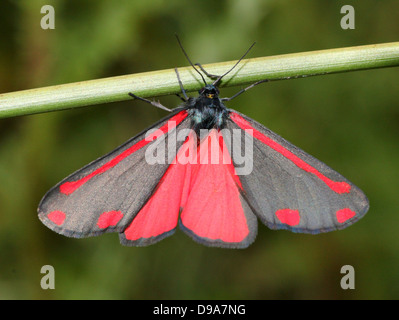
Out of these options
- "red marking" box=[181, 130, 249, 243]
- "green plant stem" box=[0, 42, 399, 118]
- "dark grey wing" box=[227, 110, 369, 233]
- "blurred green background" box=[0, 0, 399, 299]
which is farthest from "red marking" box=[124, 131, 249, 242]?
"blurred green background" box=[0, 0, 399, 299]

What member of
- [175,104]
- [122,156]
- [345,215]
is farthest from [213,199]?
[175,104]

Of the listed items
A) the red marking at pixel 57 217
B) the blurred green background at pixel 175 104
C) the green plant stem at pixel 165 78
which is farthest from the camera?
the blurred green background at pixel 175 104

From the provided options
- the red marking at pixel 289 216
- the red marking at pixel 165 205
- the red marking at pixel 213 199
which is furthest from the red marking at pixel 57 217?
the red marking at pixel 289 216

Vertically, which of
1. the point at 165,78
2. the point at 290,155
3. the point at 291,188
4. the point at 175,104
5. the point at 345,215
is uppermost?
the point at 175,104

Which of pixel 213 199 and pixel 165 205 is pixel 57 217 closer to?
pixel 165 205

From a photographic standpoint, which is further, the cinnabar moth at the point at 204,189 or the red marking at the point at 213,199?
the red marking at the point at 213,199

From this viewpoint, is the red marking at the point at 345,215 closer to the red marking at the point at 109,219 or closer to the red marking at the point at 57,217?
the red marking at the point at 109,219

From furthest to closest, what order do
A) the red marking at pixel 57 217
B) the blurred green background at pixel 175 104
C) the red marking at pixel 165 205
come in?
the blurred green background at pixel 175 104, the red marking at pixel 165 205, the red marking at pixel 57 217

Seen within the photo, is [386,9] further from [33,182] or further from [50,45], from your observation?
[33,182]
